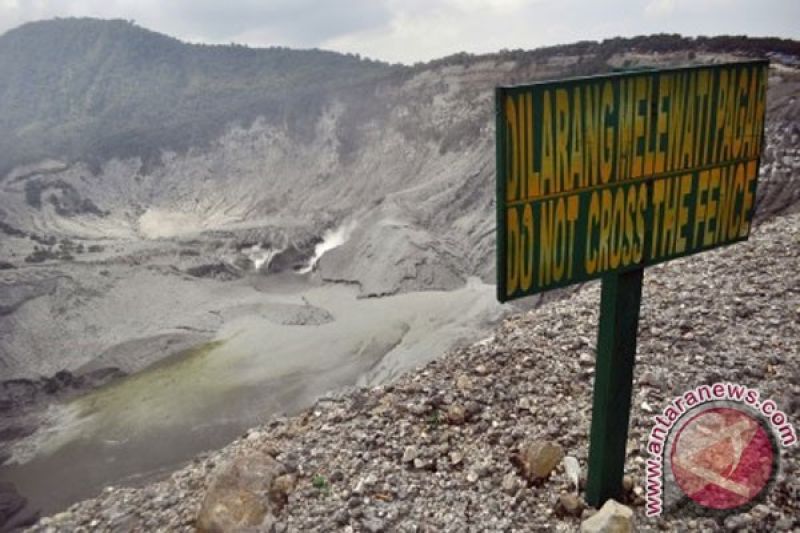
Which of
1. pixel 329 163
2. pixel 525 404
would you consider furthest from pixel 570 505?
pixel 329 163

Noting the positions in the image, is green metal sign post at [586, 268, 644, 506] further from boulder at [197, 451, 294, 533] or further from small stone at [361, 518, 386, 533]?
boulder at [197, 451, 294, 533]

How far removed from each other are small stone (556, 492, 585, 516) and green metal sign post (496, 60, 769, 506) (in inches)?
7.2

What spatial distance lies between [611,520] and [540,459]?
98cm

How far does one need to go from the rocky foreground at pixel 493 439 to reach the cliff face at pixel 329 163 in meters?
10.7

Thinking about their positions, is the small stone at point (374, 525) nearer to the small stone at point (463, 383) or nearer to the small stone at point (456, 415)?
the small stone at point (456, 415)

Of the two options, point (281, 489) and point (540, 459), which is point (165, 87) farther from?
point (540, 459)

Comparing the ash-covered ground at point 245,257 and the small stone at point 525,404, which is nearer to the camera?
the small stone at point 525,404

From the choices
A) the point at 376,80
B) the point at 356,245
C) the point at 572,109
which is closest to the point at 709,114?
the point at 572,109

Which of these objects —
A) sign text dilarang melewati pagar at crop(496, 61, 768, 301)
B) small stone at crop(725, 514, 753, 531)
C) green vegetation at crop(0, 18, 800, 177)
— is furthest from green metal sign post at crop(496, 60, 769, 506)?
green vegetation at crop(0, 18, 800, 177)

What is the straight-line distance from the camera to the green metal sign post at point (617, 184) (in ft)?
11.7

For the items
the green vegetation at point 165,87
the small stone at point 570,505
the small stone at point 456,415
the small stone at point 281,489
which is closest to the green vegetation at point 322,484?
the small stone at point 281,489

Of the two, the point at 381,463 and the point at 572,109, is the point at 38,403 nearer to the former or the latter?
the point at 381,463

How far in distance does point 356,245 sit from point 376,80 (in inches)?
885

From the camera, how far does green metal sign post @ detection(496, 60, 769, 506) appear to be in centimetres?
356
